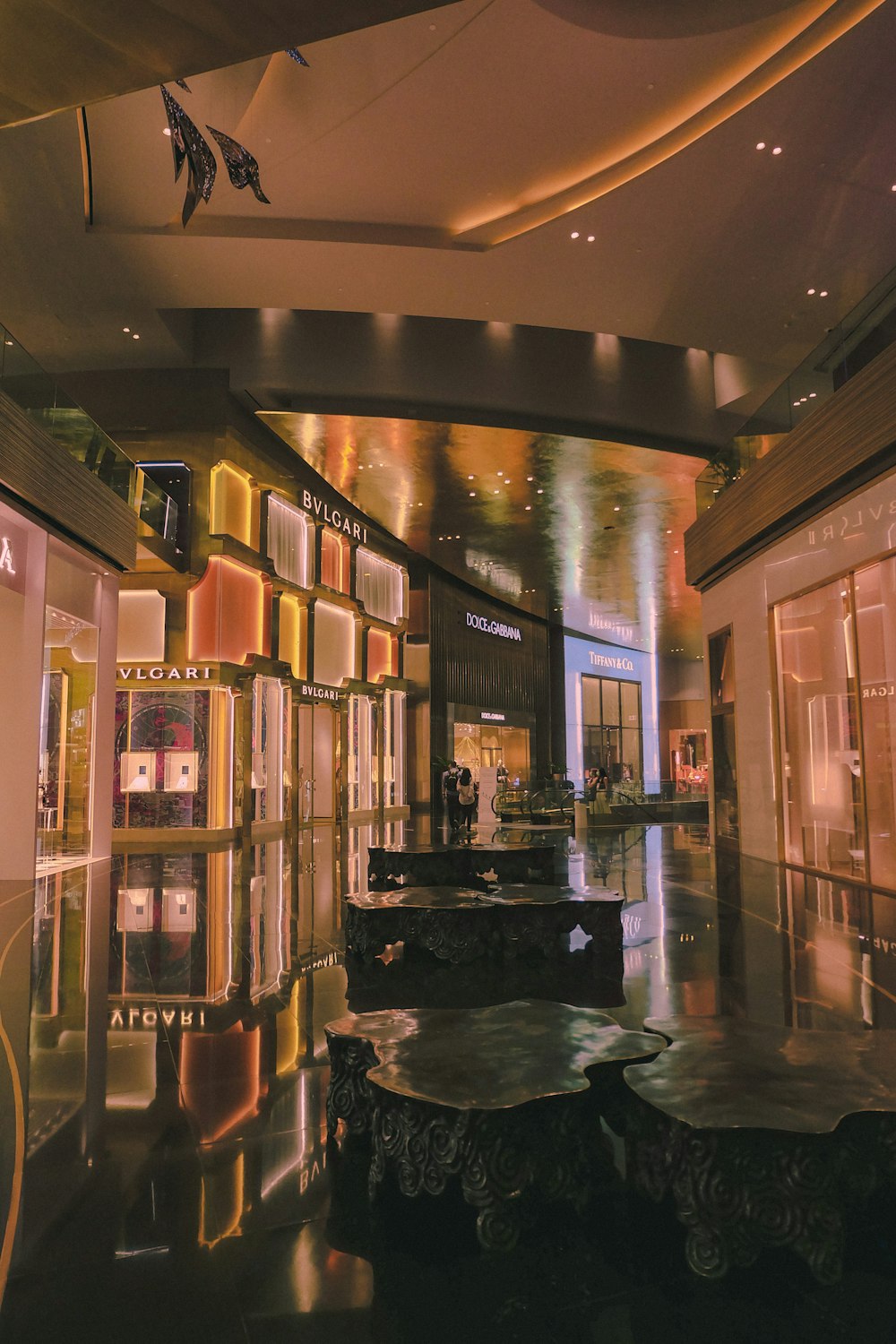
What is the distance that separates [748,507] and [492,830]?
10480 mm

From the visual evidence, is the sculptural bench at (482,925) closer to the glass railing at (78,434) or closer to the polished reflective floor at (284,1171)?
the polished reflective floor at (284,1171)

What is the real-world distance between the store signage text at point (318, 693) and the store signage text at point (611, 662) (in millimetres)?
22006

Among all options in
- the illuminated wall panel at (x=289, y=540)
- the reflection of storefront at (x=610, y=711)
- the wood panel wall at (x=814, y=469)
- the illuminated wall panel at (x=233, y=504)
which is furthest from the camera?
the reflection of storefront at (x=610, y=711)

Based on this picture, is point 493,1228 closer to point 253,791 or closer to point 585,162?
point 585,162

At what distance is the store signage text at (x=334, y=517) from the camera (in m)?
19.8

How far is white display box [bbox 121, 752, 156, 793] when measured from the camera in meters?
15.9

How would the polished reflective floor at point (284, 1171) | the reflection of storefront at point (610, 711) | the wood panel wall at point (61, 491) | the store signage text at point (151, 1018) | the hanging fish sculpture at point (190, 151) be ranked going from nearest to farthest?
the polished reflective floor at point (284, 1171) → the store signage text at point (151, 1018) → the hanging fish sculpture at point (190, 151) → the wood panel wall at point (61, 491) → the reflection of storefront at point (610, 711)

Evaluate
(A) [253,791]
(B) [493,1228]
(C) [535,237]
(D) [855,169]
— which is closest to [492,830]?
(A) [253,791]

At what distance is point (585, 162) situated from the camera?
498 inches

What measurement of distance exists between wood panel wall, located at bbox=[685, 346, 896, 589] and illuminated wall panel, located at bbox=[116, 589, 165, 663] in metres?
9.38

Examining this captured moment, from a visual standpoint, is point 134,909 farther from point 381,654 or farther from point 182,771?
point 381,654

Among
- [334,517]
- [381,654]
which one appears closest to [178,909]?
[334,517]

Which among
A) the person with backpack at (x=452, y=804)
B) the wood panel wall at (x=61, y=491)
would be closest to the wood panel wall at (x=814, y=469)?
the person with backpack at (x=452, y=804)

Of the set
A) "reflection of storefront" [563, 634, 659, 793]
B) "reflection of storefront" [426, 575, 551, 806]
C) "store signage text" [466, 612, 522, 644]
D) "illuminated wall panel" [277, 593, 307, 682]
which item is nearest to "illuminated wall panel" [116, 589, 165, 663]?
"illuminated wall panel" [277, 593, 307, 682]
